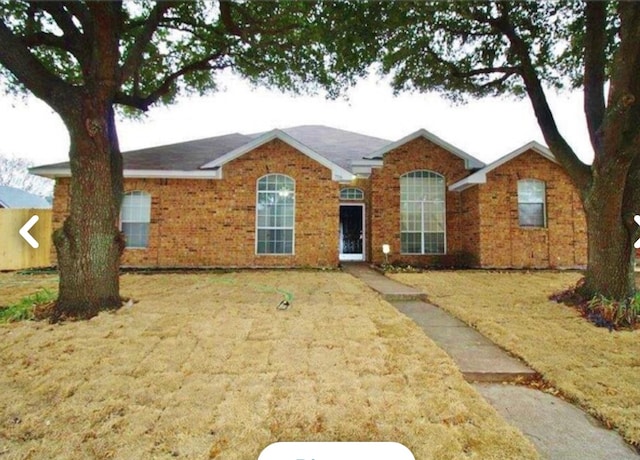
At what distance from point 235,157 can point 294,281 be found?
491 centimetres

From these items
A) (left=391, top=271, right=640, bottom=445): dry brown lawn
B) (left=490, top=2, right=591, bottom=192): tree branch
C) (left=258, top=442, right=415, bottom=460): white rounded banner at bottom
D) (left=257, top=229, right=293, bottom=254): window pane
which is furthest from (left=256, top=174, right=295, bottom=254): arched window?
(left=258, top=442, right=415, bottom=460): white rounded banner at bottom

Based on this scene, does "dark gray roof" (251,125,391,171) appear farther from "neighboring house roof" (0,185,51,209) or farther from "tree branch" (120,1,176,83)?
"neighboring house roof" (0,185,51,209)

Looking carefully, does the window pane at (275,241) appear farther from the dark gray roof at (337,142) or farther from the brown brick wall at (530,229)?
the brown brick wall at (530,229)

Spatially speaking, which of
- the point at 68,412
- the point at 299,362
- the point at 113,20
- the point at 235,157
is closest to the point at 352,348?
the point at 299,362

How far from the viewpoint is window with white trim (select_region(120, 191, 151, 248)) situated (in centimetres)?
1040

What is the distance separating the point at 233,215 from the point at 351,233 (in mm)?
→ 5441

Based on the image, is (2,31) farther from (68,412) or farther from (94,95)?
(68,412)

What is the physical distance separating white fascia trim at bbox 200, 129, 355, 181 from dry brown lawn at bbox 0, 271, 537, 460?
6.46 m

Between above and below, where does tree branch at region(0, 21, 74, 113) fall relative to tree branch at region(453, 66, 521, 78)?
below

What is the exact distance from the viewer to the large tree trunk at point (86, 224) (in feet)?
15.1

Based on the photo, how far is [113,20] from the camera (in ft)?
16.1

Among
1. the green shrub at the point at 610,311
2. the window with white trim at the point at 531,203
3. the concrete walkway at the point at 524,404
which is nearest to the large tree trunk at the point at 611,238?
the green shrub at the point at 610,311

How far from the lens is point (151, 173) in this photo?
10078 mm

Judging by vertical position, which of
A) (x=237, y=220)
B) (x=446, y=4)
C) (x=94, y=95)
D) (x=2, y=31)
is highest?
(x=446, y=4)
